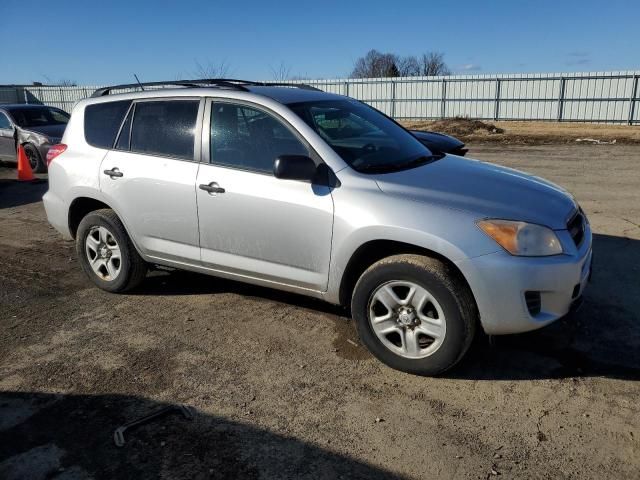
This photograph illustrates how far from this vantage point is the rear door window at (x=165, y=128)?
4.52 metres

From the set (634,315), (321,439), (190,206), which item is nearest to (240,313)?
(190,206)

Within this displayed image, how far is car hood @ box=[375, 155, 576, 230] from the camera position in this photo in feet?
11.4

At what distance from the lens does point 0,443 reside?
3035 millimetres

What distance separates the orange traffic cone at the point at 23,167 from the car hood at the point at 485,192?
Answer: 34.9 feet

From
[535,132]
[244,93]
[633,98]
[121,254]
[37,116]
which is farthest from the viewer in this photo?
[633,98]

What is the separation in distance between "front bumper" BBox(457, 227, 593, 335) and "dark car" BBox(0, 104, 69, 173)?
11848 millimetres

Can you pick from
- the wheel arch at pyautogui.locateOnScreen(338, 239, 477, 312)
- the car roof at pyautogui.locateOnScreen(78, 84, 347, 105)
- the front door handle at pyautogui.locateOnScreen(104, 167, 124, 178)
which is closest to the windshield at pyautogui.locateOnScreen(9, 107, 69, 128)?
the car roof at pyautogui.locateOnScreen(78, 84, 347, 105)

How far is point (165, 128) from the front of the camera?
15.3ft

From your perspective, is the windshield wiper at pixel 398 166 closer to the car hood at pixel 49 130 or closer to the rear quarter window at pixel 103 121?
the rear quarter window at pixel 103 121

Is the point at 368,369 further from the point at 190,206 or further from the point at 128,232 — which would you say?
the point at 128,232

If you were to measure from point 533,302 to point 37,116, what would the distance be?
44.9ft

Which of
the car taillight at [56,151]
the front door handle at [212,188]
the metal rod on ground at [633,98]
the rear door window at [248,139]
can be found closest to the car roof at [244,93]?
the rear door window at [248,139]

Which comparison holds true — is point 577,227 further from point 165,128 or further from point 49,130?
point 49,130

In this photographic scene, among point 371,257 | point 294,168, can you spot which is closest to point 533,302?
point 371,257
